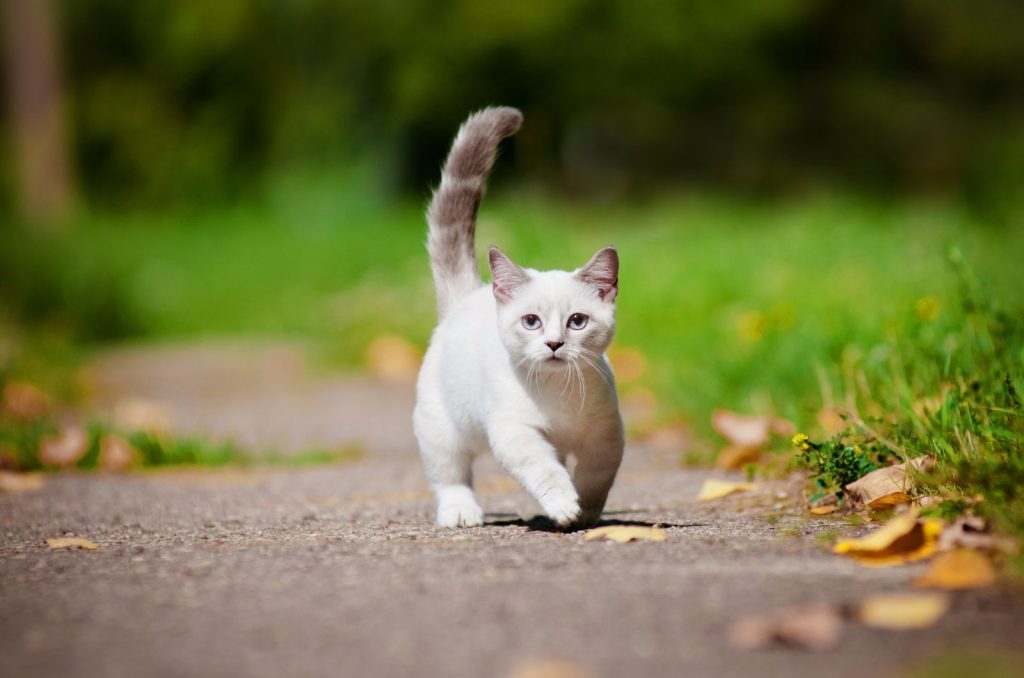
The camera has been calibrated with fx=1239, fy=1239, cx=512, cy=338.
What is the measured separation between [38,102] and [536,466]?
44.8 ft

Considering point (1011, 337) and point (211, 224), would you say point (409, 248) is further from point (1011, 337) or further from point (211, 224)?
point (1011, 337)

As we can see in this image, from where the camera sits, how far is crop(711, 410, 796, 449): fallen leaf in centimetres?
411

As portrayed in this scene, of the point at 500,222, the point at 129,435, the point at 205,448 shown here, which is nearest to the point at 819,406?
the point at 205,448

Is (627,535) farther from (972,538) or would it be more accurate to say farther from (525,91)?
(525,91)

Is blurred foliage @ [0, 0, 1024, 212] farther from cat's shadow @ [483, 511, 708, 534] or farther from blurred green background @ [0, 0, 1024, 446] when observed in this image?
cat's shadow @ [483, 511, 708, 534]

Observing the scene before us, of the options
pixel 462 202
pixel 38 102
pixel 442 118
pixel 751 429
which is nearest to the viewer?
pixel 462 202

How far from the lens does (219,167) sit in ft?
63.0

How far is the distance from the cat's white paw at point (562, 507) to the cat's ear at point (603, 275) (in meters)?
0.61

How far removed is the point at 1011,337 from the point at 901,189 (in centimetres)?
1610

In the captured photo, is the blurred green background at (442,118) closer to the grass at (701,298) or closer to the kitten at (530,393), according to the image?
the grass at (701,298)

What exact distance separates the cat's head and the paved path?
0.46 meters

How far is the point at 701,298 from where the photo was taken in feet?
24.5

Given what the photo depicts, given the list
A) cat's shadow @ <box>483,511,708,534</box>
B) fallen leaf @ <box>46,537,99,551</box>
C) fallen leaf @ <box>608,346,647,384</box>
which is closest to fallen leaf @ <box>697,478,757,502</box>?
cat's shadow @ <box>483,511,708,534</box>

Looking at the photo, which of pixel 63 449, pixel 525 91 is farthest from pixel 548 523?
pixel 525 91
